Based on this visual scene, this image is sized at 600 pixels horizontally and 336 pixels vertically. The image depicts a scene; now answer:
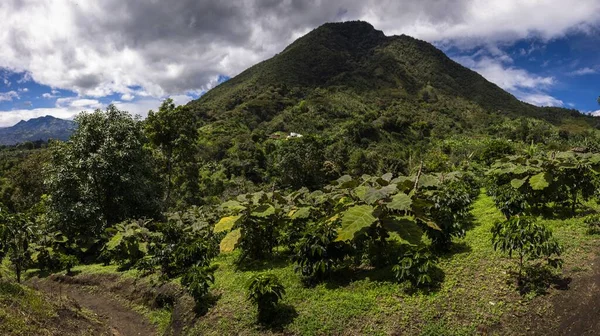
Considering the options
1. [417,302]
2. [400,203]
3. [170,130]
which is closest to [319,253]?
[400,203]

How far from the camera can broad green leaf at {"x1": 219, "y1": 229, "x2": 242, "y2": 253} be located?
29.1 ft

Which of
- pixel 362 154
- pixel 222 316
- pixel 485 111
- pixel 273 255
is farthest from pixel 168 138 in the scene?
pixel 485 111

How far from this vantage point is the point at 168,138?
2525 cm

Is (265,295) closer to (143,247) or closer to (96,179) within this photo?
(143,247)

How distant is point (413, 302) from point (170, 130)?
879 inches

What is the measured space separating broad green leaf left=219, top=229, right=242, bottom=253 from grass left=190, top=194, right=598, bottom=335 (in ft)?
3.22

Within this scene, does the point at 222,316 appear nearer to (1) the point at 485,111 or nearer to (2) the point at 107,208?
(2) the point at 107,208

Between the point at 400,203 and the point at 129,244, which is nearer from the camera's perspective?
the point at 400,203

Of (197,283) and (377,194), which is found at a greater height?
(377,194)

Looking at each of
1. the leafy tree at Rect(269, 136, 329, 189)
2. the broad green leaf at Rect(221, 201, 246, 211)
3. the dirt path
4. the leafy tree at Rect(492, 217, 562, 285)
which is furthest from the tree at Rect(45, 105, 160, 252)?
the leafy tree at Rect(269, 136, 329, 189)

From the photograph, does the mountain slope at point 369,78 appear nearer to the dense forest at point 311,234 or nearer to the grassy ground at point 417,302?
the dense forest at point 311,234

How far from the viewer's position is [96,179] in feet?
57.0

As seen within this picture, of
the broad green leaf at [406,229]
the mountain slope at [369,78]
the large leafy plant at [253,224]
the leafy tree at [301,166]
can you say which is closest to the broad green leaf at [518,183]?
the broad green leaf at [406,229]

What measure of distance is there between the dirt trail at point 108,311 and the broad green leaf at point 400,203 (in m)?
6.74
